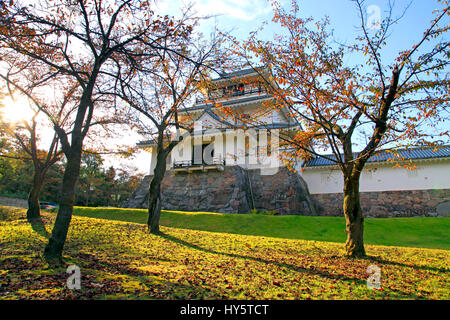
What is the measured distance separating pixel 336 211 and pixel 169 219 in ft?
44.9

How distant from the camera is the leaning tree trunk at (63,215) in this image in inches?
223

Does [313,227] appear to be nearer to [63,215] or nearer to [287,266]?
[287,266]

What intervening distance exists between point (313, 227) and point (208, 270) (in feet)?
31.8

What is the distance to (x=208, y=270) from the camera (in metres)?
5.82

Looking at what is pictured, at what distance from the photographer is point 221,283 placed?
4895 mm

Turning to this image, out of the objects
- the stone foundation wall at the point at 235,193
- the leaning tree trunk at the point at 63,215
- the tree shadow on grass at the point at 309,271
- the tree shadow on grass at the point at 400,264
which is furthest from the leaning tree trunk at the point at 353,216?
the stone foundation wall at the point at 235,193

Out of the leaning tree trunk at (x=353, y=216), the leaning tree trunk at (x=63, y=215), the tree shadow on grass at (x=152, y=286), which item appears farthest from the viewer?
the leaning tree trunk at (x=353, y=216)

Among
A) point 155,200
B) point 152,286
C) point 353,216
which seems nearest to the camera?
point 152,286

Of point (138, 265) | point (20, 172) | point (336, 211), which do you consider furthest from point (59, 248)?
point (20, 172)

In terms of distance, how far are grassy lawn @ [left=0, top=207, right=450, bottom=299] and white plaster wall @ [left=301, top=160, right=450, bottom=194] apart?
1175cm

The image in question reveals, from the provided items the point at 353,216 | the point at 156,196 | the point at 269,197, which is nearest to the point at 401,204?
the point at 269,197

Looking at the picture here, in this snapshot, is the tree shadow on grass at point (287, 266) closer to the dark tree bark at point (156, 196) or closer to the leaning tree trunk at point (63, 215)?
the dark tree bark at point (156, 196)

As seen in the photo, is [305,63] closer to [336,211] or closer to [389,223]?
[389,223]

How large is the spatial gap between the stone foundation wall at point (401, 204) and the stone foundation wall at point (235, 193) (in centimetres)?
187
